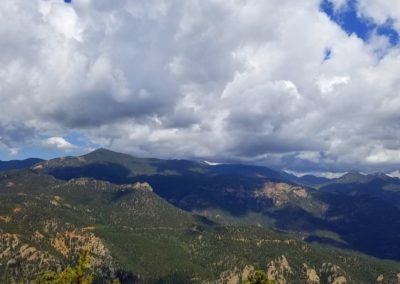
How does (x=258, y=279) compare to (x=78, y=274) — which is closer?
(x=78, y=274)

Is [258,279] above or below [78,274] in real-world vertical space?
below

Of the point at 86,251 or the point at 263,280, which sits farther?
the point at 263,280

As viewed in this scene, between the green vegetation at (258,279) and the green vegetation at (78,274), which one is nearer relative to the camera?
the green vegetation at (78,274)

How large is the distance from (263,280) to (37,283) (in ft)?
180

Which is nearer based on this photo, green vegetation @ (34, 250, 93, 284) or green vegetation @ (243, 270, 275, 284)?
green vegetation @ (34, 250, 93, 284)

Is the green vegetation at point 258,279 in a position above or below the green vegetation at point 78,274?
below

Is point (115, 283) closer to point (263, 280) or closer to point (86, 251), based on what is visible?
point (86, 251)

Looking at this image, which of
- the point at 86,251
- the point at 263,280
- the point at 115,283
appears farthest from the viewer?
the point at 263,280

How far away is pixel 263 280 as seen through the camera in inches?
4751

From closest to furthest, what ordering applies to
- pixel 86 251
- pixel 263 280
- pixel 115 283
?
pixel 86 251 < pixel 115 283 < pixel 263 280

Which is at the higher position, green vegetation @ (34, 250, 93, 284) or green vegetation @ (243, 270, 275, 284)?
green vegetation @ (34, 250, 93, 284)

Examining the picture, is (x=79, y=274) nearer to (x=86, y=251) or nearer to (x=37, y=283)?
(x=86, y=251)

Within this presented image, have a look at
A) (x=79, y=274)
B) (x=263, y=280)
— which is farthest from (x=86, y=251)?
(x=263, y=280)

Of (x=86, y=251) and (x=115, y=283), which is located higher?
(x=86, y=251)
